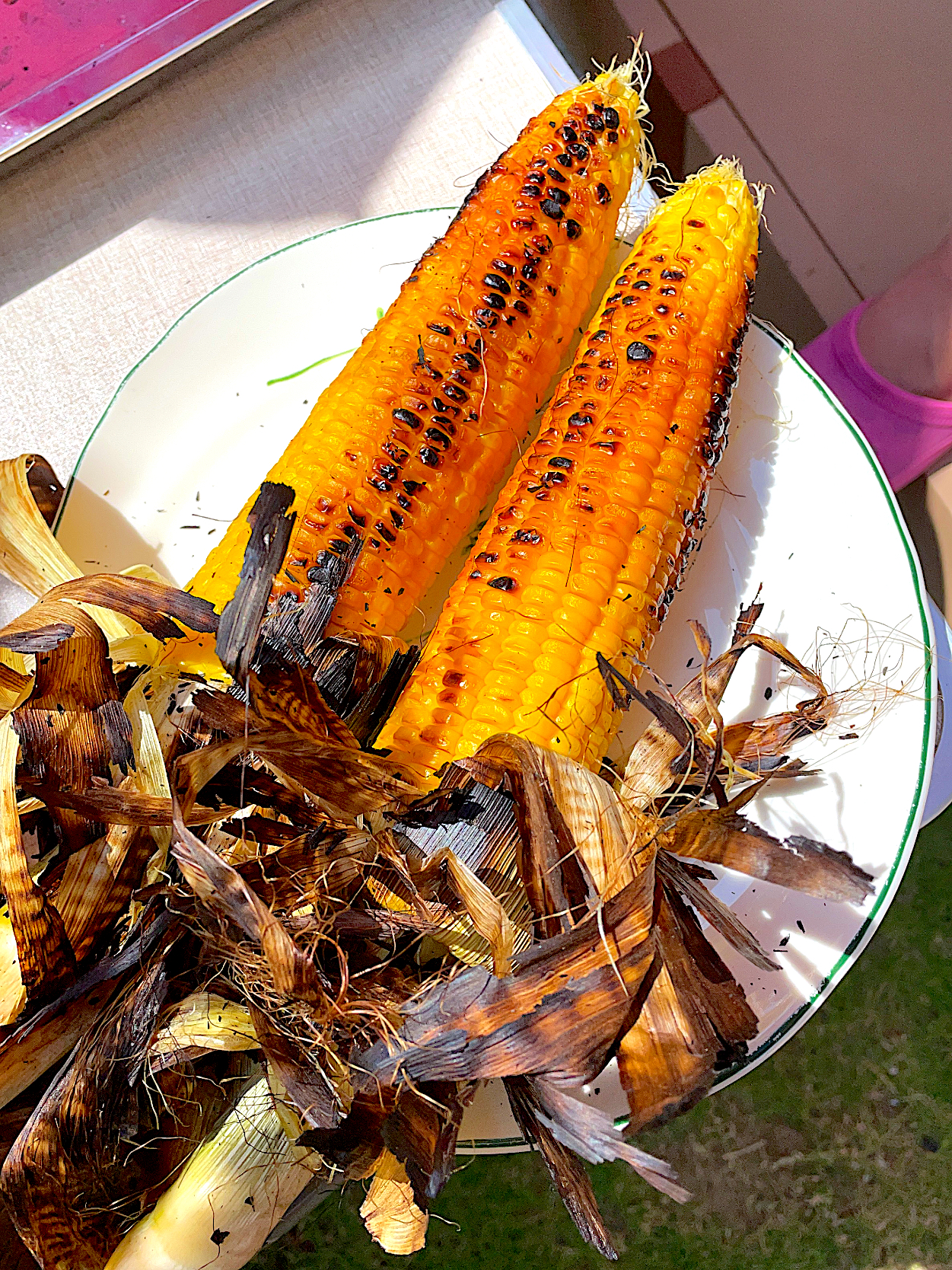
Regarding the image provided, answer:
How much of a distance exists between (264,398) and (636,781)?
0.56m

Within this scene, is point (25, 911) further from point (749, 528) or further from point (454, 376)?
point (749, 528)

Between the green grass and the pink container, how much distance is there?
130cm

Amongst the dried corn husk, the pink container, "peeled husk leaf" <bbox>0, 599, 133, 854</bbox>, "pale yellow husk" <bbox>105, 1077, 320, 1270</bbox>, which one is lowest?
"pale yellow husk" <bbox>105, 1077, 320, 1270</bbox>

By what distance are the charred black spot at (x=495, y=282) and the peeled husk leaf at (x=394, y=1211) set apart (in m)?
0.67

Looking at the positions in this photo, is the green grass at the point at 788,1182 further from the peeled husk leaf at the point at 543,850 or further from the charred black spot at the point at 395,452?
the charred black spot at the point at 395,452

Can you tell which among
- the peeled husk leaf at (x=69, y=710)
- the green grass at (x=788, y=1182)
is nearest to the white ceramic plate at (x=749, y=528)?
the peeled husk leaf at (x=69, y=710)

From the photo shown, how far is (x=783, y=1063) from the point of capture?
3.66ft

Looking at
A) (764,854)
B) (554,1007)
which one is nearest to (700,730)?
(764,854)

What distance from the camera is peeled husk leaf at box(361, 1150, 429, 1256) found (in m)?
0.60

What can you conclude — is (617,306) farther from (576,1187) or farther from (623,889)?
(576,1187)

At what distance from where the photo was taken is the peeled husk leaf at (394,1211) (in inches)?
23.7

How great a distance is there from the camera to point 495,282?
77cm

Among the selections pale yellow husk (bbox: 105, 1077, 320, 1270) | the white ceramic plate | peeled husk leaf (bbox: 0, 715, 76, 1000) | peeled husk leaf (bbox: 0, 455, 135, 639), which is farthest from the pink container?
pale yellow husk (bbox: 105, 1077, 320, 1270)

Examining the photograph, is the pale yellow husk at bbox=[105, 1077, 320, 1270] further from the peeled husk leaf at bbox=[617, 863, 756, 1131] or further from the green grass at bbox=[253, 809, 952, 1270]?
the green grass at bbox=[253, 809, 952, 1270]
